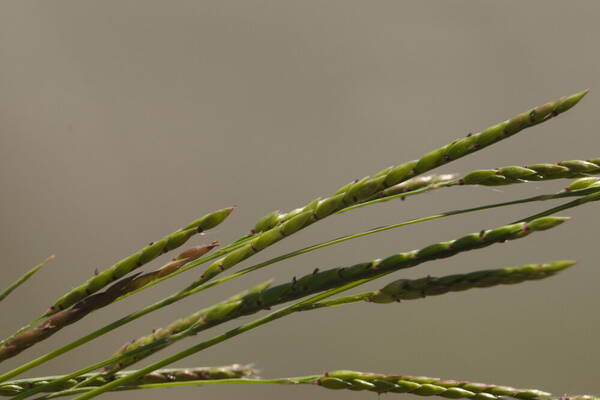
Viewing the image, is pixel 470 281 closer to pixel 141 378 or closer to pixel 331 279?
pixel 331 279

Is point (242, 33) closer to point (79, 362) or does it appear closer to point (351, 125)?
point (351, 125)

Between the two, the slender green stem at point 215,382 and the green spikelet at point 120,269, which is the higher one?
the green spikelet at point 120,269

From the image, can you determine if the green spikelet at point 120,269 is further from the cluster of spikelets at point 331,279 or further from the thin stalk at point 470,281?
the thin stalk at point 470,281

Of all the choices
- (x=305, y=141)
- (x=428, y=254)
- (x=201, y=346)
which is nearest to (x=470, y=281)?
(x=428, y=254)

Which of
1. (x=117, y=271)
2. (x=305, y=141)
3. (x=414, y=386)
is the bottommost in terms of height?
(x=414, y=386)

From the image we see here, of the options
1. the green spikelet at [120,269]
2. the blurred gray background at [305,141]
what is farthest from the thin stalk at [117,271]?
the blurred gray background at [305,141]

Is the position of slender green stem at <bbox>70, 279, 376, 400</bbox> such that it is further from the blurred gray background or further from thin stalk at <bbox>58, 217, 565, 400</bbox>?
the blurred gray background

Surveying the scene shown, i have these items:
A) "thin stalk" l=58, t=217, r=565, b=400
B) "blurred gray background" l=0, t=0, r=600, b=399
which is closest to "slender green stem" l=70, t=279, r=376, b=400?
"thin stalk" l=58, t=217, r=565, b=400
